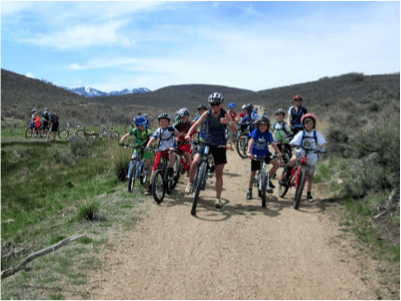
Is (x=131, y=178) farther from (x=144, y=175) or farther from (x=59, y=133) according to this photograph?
(x=59, y=133)

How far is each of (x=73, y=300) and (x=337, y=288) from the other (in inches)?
143

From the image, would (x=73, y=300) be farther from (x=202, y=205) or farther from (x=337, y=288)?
(x=202, y=205)

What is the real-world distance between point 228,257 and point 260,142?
3457mm

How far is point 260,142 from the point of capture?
8.20 meters

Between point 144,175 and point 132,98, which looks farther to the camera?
point 132,98

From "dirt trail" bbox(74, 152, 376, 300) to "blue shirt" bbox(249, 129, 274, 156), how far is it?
137cm

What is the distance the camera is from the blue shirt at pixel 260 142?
8.20 m

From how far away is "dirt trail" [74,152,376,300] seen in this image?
462 cm

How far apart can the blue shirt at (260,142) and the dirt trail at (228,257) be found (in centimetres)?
137

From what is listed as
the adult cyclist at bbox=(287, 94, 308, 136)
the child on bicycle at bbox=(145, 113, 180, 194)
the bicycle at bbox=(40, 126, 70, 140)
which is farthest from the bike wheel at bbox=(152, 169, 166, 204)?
the bicycle at bbox=(40, 126, 70, 140)

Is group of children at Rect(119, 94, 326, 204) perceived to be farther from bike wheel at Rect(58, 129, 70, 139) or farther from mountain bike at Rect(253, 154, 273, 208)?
bike wheel at Rect(58, 129, 70, 139)

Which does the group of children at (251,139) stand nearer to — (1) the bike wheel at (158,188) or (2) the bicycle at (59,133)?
(1) the bike wheel at (158,188)

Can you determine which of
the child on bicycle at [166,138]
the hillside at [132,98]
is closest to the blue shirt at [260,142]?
the child on bicycle at [166,138]

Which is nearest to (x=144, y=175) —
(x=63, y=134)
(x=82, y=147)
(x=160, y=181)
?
(x=160, y=181)
